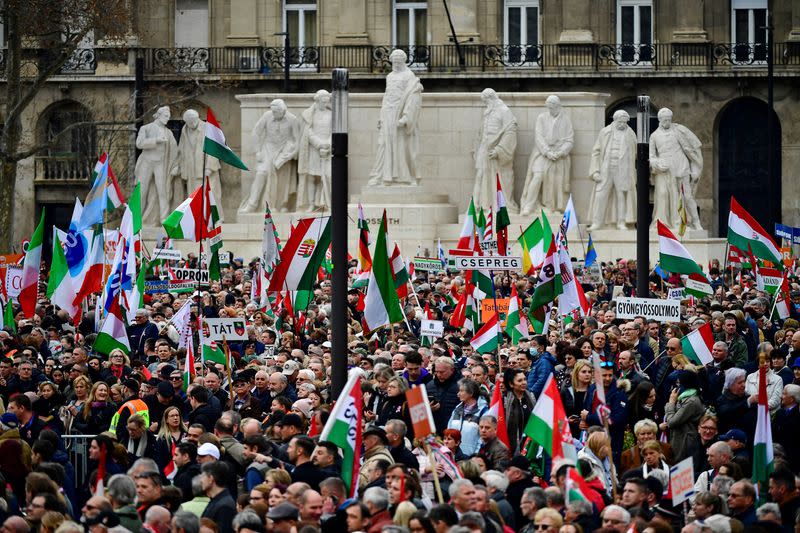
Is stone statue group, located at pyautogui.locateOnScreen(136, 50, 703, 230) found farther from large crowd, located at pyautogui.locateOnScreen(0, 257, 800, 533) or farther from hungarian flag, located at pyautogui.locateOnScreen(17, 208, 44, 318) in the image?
large crowd, located at pyautogui.locateOnScreen(0, 257, 800, 533)

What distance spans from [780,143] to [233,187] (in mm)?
14039

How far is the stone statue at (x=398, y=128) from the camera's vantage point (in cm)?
3472

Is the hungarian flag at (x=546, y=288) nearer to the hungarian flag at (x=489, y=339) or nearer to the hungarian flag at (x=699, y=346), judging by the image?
the hungarian flag at (x=489, y=339)

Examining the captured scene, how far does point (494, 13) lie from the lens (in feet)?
155

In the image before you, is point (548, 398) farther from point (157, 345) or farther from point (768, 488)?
point (157, 345)

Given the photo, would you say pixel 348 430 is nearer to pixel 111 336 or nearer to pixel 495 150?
pixel 111 336

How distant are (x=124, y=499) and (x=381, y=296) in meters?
7.51

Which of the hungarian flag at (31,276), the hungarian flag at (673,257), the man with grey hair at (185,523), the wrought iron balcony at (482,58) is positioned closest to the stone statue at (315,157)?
the wrought iron balcony at (482,58)

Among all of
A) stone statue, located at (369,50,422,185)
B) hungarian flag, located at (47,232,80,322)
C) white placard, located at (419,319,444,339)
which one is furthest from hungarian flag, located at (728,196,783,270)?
stone statue, located at (369,50,422,185)

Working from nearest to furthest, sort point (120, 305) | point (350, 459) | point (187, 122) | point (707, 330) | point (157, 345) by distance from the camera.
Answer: point (350, 459) < point (707, 330) < point (157, 345) < point (120, 305) < point (187, 122)

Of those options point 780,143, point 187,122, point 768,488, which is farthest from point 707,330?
point 780,143

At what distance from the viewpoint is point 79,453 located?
13711 millimetres

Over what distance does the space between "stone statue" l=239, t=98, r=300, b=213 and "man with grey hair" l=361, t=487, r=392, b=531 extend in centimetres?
2617

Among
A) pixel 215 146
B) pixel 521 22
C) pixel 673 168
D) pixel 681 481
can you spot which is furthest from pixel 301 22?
pixel 681 481
